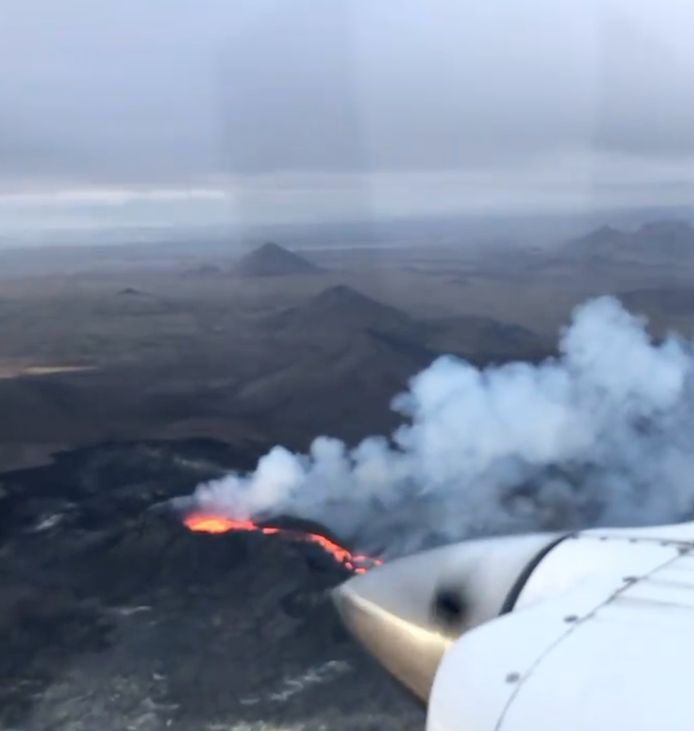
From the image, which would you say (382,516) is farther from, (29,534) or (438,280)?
(29,534)

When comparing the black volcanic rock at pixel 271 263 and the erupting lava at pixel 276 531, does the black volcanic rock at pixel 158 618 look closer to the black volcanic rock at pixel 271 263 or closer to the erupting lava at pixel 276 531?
the erupting lava at pixel 276 531

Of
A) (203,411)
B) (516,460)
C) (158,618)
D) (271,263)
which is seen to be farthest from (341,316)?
(158,618)

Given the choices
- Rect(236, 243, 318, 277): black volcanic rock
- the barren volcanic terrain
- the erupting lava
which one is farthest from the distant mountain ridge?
the erupting lava

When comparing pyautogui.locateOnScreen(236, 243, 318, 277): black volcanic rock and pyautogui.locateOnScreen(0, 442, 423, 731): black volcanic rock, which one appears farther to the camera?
pyautogui.locateOnScreen(236, 243, 318, 277): black volcanic rock

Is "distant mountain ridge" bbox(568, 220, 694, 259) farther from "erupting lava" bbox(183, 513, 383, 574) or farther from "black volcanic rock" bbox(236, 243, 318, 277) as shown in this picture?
"erupting lava" bbox(183, 513, 383, 574)

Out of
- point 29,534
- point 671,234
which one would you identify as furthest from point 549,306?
point 29,534
